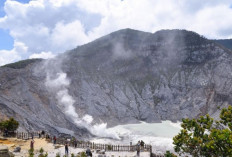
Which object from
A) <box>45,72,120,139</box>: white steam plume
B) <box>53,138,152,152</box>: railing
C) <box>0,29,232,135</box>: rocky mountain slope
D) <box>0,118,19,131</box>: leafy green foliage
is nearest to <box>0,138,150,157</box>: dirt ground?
<box>53,138,152,152</box>: railing

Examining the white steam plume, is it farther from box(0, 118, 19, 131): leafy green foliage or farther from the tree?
the tree

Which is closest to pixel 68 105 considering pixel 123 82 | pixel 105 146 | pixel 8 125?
pixel 8 125

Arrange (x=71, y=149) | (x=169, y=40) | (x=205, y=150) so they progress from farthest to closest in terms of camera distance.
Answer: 1. (x=169, y=40)
2. (x=71, y=149)
3. (x=205, y=150)

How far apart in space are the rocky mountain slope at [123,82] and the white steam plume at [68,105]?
33cm

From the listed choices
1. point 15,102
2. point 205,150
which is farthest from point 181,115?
point 205,150

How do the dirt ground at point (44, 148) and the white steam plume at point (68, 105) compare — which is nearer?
the dirt ground at point (44, 148)

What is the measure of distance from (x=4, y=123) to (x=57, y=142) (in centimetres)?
1041

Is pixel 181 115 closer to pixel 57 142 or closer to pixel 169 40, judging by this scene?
pixel 169 40

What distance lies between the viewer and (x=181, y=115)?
90.8 meters

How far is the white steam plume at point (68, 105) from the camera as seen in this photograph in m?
65.6

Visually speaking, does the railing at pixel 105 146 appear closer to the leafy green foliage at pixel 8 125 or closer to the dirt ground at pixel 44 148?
the dirt ground at pixel 44 148

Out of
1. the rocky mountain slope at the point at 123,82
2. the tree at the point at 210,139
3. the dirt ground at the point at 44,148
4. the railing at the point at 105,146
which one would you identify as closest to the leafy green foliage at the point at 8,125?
the dirt ground at the point at 44,148

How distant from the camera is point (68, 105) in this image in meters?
74.6

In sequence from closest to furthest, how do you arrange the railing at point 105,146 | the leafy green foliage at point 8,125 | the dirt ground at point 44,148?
the dirt ground at point 44,148
the railing at point 105,146
the leafy green foliage at point 8,125
